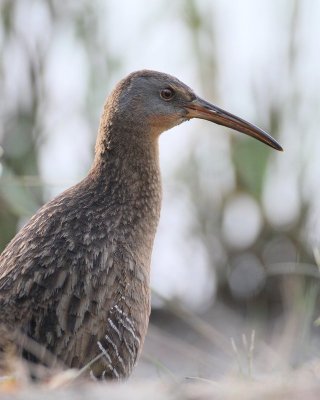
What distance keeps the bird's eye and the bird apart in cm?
7

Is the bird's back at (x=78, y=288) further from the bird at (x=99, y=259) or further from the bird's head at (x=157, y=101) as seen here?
the bird's head at (x=157, y=101)

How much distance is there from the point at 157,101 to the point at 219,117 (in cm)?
39

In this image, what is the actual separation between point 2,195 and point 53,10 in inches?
71.1

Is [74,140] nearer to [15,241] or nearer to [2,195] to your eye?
[2,195]

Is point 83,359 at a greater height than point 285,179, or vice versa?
point 285,179

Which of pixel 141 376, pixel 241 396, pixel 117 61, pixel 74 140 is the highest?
pixel 117 61

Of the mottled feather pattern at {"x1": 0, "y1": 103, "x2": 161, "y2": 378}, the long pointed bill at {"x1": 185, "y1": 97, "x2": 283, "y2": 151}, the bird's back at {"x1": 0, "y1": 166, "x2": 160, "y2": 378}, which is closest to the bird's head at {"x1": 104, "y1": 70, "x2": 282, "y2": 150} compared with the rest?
the long pointed bill at {"x1": 185, "y1": 97, "x2": 283, "y2": 151}

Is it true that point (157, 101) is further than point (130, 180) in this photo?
Yes

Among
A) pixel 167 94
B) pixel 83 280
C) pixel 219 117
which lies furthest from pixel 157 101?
pixel 83 280

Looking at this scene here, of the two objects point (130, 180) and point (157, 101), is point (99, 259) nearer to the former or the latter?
point (130, 180)

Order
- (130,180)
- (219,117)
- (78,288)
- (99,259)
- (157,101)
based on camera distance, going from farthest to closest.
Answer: (219,117), (157,101), (130,180), (99,259), (78,288)

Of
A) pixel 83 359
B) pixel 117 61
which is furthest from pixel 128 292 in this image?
pixel 117 61

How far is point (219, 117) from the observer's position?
6.00m

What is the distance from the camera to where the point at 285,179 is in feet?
25.9
